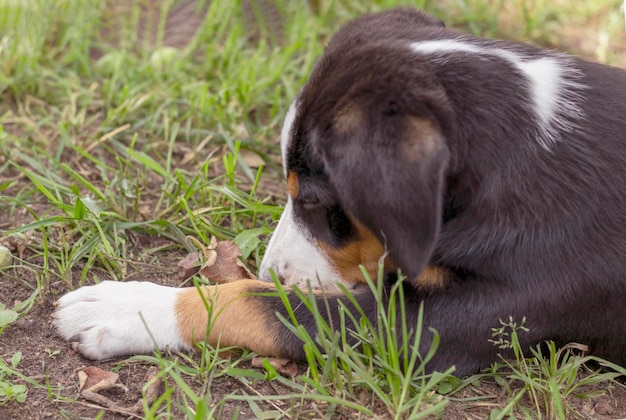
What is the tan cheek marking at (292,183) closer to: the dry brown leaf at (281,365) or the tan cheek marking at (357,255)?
the tan cheek marking at (357,255)

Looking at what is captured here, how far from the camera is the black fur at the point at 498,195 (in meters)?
2.86

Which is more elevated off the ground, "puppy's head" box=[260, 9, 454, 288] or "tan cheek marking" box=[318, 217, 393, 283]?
"puppy's head" box=[260, 9, 454, 288]

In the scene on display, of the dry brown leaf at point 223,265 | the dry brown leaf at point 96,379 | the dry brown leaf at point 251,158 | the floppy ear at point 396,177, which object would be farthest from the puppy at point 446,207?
the dry brown leaf at point 251,158

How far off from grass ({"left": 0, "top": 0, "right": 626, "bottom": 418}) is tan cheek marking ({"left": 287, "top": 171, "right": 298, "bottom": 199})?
47cm

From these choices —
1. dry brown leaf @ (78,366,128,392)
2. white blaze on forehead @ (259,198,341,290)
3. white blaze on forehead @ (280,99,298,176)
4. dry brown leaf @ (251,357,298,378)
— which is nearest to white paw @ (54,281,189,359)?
dry brown leaf @ (78,366,128,392)

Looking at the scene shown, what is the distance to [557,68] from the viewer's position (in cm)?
319

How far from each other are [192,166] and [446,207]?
6.60 ft

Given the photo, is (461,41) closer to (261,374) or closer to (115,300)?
(261,374)

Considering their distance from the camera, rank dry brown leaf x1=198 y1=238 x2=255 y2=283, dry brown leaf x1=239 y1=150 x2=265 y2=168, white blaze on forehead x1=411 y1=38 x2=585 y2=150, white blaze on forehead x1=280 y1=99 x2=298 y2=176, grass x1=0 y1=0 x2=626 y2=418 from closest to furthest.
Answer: grass x1=0 y1=0 x2=626 y2=418 → white blaze on forehead x1=411 y1=38 x2=585 y2=150 → white blaze on forehead x1=280 y1=99 x2=298 y2=176 → dry brown leaf x1=198 y1=238 x2=255 y2=283 → dry brown leaf x1=239 y1=150 x2=265 y2=168

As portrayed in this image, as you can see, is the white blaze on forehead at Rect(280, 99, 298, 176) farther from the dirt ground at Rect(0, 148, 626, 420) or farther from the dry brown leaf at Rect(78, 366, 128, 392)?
the dry brown leaf at Rect(78, 366, 128, 392)

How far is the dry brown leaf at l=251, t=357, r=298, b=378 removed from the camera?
3.05 metres

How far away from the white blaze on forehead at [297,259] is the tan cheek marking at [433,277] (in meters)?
0.34

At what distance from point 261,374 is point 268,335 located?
0.14 meters

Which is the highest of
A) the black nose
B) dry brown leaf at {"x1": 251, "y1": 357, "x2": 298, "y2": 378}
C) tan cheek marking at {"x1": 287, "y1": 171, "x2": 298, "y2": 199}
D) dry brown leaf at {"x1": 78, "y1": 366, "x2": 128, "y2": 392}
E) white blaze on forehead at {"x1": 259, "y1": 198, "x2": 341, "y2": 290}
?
tan cheek marking at {"x1": 287, "y1": 171, "x2": 298, "y2": 199}
